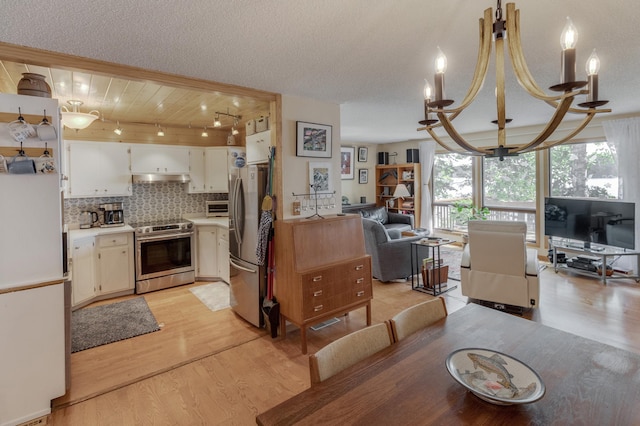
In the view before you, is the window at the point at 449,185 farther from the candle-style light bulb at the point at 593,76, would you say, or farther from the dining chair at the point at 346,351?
the dining chair at the point at 346,351

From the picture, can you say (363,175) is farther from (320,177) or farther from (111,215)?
(111,215)

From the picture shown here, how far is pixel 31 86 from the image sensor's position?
7.22ft

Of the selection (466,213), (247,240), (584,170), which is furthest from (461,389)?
(466,213)

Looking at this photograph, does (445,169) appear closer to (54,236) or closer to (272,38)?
(272,38)

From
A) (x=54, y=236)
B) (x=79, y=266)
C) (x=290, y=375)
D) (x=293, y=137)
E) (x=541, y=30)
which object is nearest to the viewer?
(x=541, y=30)

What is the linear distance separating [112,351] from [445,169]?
6926mm

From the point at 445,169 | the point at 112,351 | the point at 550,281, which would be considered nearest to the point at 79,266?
the point at 112,351

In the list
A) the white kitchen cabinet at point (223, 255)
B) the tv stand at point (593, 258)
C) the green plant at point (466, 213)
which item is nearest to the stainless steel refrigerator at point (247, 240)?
the white kitchen cabinet at point (223, 255)

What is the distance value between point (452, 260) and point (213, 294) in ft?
13.8

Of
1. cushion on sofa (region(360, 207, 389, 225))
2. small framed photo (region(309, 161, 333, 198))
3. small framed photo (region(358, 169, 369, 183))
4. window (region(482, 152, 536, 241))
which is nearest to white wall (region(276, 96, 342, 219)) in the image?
small framed photo (region(309, 161, 333, 198))

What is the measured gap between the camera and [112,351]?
2988 millimetres

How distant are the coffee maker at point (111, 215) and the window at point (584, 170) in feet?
23.2

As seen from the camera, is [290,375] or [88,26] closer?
[88,26]

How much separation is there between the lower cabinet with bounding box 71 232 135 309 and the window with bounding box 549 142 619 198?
22.6 ft
